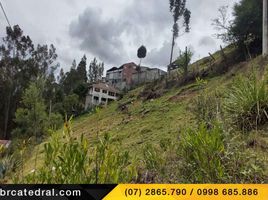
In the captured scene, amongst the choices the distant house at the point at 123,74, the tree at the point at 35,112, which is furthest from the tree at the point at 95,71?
the tree at the point at 35,112

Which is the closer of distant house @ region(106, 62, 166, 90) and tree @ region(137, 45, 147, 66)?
tree @ region(137, 45, 147, 66)

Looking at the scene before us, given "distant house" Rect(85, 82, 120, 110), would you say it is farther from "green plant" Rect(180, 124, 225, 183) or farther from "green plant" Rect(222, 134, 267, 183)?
"green plant" Rect(180, 124, 225, 183)

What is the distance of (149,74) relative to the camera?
3975 centimetres

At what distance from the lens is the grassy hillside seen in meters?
3.61

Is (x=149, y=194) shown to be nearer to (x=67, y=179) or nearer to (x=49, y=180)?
(x=67, y=179)

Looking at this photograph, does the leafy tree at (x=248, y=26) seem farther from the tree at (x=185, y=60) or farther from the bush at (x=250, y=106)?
the bush at (x=250, y=106)

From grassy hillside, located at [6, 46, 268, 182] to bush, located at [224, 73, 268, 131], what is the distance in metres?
0.13

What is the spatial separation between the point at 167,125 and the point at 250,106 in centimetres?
366

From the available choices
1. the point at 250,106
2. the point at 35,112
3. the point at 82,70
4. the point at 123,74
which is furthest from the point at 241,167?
the point at 123,74

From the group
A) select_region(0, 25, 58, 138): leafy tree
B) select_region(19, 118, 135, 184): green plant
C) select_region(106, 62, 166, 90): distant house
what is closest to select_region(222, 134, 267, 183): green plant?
select_region(19, 118, 135, 184): green plant

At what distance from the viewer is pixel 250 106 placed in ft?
14.3

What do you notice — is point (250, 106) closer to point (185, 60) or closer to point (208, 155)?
point (208, 155)

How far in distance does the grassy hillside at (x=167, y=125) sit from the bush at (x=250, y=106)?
13 centimetres

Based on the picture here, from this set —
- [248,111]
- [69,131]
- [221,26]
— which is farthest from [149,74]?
[69,131]
